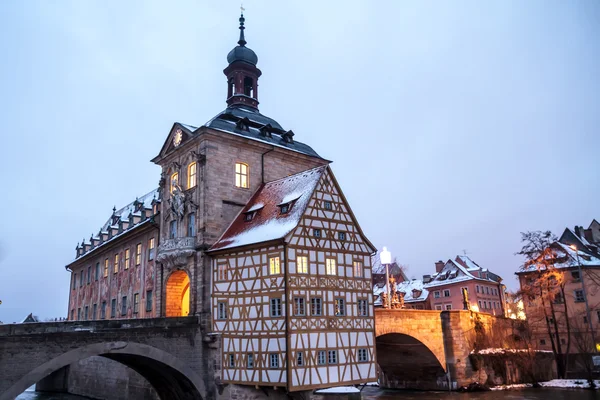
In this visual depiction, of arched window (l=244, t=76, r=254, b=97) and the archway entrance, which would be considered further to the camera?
arched window (l=244, t=76, r=254, b=97)

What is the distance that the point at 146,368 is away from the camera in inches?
1161

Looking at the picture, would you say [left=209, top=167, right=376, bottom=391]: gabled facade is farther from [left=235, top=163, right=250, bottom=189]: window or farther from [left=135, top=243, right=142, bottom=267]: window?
[left=135, top=243, right=142, bottom=267]: window

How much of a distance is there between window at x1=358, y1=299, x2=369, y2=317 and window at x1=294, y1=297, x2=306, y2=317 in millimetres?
4070

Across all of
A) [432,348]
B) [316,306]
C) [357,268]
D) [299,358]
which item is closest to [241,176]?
[357,268]

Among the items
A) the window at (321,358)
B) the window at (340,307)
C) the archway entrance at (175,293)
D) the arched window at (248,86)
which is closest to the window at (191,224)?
the archway entrance at (175,293)

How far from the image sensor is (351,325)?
27.7 meters

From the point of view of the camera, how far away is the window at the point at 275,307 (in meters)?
25.4

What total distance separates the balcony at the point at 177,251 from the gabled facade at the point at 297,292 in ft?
5.42

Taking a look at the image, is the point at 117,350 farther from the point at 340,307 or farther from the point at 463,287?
the point at 463,287

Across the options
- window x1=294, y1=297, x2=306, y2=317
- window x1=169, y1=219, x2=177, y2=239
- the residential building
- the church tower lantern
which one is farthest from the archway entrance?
the residential building

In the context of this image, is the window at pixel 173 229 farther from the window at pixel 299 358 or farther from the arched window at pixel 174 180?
the window at pixel 299 358

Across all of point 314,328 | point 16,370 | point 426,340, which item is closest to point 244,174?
point 314,328

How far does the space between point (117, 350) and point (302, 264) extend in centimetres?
943

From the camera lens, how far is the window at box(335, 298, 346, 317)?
2715cm
